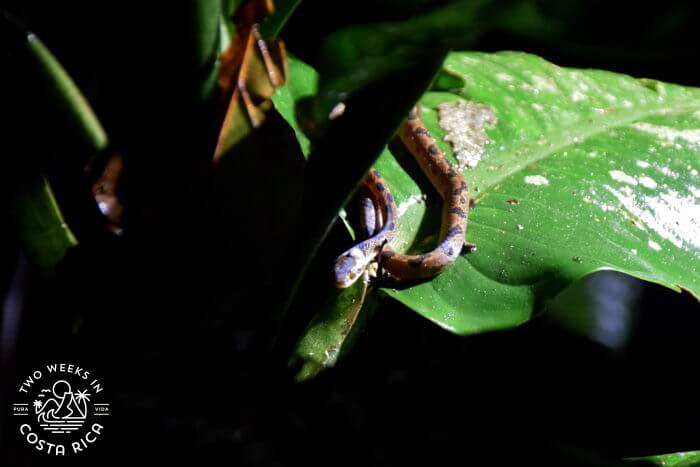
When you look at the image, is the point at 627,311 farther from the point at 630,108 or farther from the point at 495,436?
the point at 630,108

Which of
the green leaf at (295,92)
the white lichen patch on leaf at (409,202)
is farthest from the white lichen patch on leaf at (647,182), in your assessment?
the green leaf at (295,92)

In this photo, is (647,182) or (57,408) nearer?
(57,408)

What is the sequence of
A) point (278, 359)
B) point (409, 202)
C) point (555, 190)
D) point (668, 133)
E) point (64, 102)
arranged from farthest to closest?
point (668, 133) → point (409, 202) → point (555, 190) → point (278, 359) → point (64, 102)

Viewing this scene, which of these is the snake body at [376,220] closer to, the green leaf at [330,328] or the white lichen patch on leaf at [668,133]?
the green leaf at [330,328]

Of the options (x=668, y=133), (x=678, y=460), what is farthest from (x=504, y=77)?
(x=678, y=460)

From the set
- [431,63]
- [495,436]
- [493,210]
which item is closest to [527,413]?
[495,436]

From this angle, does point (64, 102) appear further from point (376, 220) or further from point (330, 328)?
point (376, 220)
